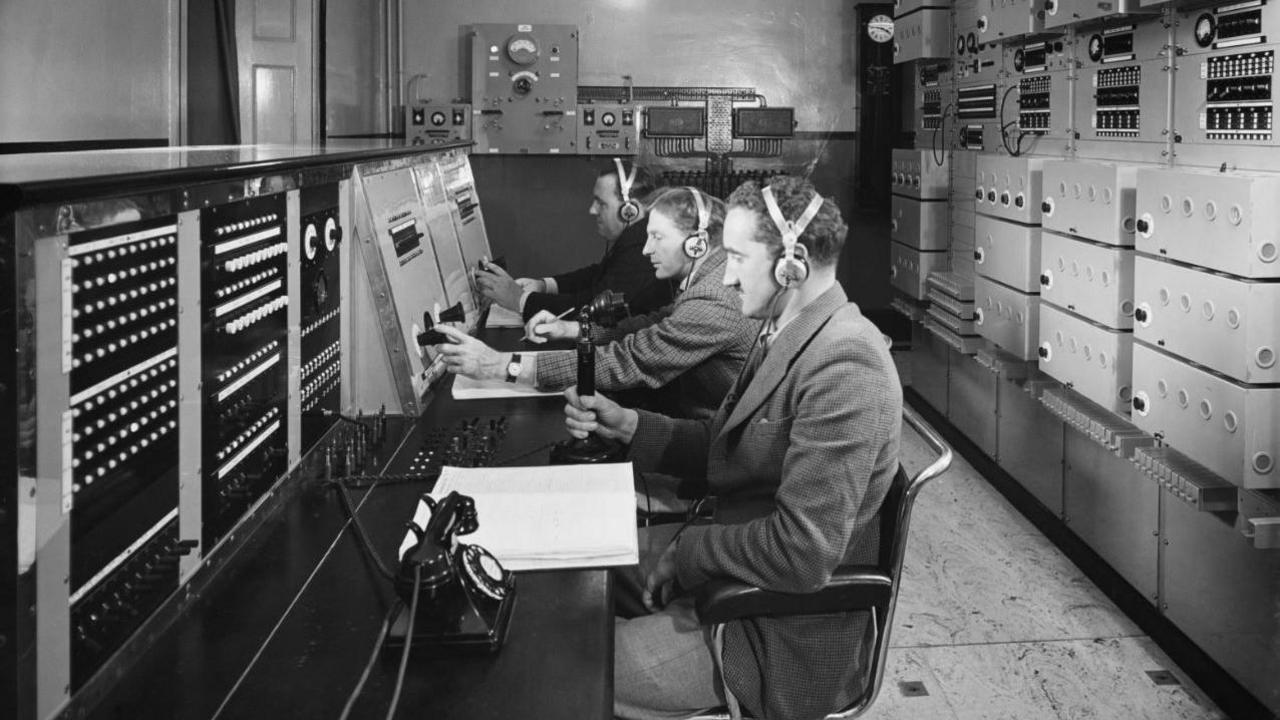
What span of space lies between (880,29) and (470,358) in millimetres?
5095

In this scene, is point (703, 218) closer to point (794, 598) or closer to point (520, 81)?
point (794, 598)

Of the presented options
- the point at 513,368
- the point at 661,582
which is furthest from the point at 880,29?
the point at 661,582

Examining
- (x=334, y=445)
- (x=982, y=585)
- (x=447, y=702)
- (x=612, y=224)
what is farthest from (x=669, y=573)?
(x=612, y=224)

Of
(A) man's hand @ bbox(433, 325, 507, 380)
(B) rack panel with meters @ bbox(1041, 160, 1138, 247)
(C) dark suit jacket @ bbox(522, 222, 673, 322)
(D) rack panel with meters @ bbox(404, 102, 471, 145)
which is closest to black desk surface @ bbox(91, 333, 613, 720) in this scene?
(A) man's hand @ bbox(433, 325, 507, 380)

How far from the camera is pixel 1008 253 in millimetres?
4688

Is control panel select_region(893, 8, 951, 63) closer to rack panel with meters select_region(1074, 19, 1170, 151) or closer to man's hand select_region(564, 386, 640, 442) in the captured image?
rack panel with meters select_region(1074, 19, 1170, 151)

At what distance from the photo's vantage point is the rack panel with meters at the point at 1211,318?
2.85 m

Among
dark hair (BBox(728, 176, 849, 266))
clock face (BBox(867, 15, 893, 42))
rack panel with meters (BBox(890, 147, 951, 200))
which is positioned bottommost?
dark hair (BBox(728, 176, 849, 266))

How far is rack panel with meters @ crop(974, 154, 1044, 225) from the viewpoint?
4457mm

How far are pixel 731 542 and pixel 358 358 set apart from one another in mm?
972

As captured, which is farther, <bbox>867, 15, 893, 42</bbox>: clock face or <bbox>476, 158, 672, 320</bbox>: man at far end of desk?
<bbox>867, 15, 893, 42</bbox>: clock face

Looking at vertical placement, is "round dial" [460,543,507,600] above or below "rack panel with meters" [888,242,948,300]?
below

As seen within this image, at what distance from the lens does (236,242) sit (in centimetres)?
164

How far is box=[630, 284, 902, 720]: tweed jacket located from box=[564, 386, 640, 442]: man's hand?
37cm
